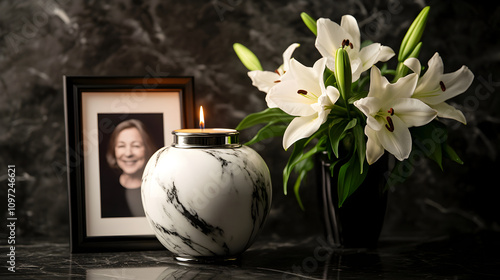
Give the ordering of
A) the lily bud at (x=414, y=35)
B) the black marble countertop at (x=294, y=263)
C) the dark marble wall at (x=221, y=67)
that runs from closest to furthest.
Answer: the black marble countertop at (x=294, y=263), the lily bud at (x=414, y=35), the dark marble wall at (x=221, y=67)

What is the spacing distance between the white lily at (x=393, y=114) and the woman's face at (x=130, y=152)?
0.43m

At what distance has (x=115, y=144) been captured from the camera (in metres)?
1.03

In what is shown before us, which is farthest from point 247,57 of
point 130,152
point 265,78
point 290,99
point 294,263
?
point 294,263

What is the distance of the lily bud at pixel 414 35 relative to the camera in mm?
964

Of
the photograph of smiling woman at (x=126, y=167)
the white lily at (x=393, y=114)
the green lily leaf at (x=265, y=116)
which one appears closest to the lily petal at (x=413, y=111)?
the white lily at (x=393, y=114)

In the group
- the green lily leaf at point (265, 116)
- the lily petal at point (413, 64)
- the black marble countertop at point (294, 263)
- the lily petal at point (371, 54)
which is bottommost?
the black marble countertop at point (294, 263)

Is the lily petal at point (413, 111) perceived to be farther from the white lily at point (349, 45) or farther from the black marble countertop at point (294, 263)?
the black marble countertop at point (294, 263)

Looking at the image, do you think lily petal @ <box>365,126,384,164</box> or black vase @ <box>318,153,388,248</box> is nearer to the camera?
lily petal @ <box>365,126,384,164</box>

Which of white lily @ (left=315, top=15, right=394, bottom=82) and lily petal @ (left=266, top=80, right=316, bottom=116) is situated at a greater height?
white lily @ (left=315, top=15, right=394, bottom=82)

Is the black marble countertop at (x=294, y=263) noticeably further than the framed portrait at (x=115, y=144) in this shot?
No

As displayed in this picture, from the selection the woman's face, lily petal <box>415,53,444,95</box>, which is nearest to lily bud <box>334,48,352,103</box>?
lily petal <box>415,53,444,95</box>

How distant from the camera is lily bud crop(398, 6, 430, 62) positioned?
0.96 m

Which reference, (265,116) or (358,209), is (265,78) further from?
(358,209)

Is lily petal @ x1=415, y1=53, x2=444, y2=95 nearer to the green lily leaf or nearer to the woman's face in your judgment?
the green lily leaf
